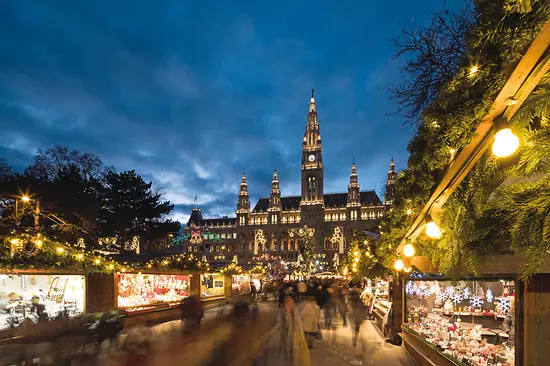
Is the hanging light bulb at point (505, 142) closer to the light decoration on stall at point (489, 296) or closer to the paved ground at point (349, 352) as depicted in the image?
the light decoration on stall at point (489, 296)

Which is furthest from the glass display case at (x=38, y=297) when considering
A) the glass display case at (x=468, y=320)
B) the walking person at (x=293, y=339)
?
the glass display case at (x=468, y=320)

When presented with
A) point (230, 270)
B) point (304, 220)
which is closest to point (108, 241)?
point (230, 270)

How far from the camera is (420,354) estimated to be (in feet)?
29.0

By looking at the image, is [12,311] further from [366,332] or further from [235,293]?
[235,293]

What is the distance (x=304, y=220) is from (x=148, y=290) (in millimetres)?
92073

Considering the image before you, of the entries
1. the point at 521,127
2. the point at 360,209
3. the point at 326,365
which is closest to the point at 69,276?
the point at 326,365

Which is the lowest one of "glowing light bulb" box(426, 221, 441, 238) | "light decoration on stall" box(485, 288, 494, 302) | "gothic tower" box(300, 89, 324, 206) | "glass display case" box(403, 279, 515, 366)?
"glass display case" box(403, 279, 515, 366)

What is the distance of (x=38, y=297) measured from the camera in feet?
35.8

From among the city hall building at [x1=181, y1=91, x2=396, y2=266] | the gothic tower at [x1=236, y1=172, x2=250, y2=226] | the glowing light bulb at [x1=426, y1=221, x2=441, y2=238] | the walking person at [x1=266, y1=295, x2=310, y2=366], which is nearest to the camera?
the glowing light bulb at [x1=426, y1=221, x2=441, y2=238]

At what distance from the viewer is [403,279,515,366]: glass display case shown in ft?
18.3

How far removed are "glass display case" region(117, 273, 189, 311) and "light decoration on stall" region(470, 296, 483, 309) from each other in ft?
43.1

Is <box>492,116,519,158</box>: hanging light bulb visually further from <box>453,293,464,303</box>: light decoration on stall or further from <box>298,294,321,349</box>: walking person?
<box>298,294,321,349</box>: walking person

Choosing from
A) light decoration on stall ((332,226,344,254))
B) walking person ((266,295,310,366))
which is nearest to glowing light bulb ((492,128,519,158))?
walking person ((266,295,310,366))

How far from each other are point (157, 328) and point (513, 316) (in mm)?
13561
